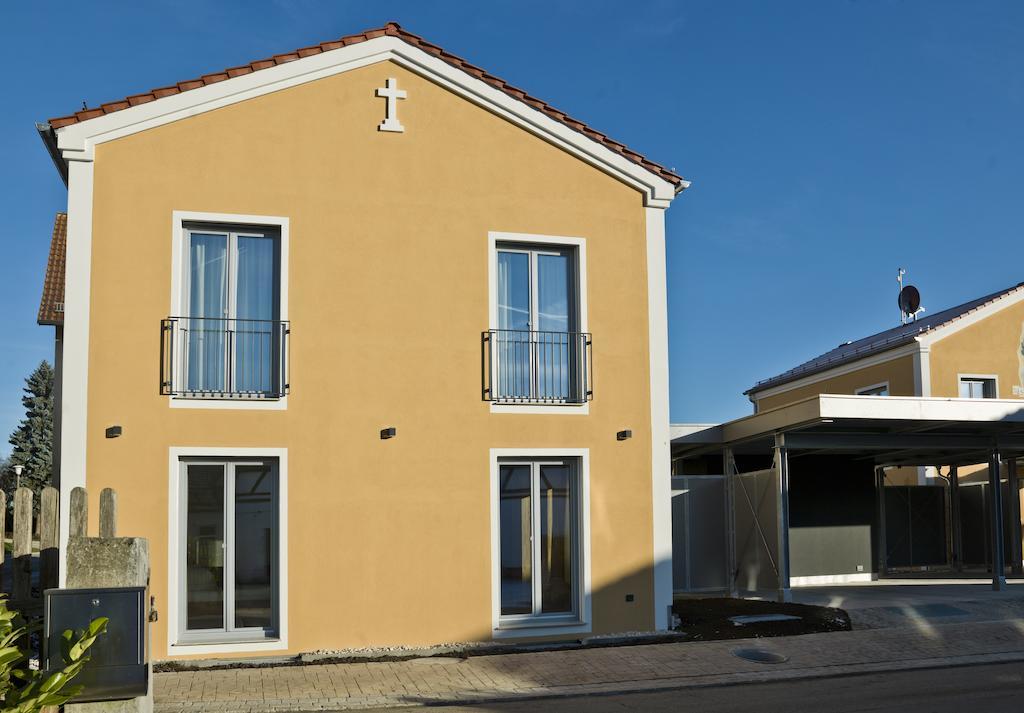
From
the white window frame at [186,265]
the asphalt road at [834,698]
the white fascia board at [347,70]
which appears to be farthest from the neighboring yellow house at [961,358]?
the white window frame at [186,265]

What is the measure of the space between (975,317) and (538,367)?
16506 mm

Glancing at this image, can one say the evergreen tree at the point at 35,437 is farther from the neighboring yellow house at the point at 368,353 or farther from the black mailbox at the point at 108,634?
the black mailbox at the point at 108,634

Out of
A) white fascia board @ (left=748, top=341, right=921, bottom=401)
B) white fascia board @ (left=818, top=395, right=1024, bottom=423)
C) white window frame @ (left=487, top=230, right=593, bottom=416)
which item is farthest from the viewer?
white fascia board @ (left=748, top=341, right=921, bottom=401)

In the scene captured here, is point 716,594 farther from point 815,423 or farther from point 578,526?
point 578,526

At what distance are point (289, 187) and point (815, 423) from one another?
834 cm

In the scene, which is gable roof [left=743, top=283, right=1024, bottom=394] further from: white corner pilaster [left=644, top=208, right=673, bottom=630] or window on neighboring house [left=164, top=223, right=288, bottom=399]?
window on neighboring house [left=164, top=223, right=288, bottom=399]

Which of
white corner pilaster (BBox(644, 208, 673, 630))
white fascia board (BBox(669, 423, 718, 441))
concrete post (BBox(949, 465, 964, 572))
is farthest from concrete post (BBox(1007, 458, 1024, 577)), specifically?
white corner pilaster (BBox(644, 208, 673, 630))

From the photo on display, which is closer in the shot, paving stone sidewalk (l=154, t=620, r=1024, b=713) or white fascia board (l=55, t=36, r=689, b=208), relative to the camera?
paving stone sidewalk (l=154, t=620, r=1024, b=713)

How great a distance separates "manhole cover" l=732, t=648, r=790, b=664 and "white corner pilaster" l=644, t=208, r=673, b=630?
1412 mm

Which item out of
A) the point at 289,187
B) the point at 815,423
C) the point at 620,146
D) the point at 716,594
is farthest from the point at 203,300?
the point at 716,594

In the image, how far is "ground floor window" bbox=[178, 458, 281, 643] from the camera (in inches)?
460

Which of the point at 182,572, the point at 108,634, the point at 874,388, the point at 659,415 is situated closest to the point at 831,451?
the point at 659,415

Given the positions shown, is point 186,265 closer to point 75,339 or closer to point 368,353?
point 75,339

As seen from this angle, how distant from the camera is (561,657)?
11789 mm
